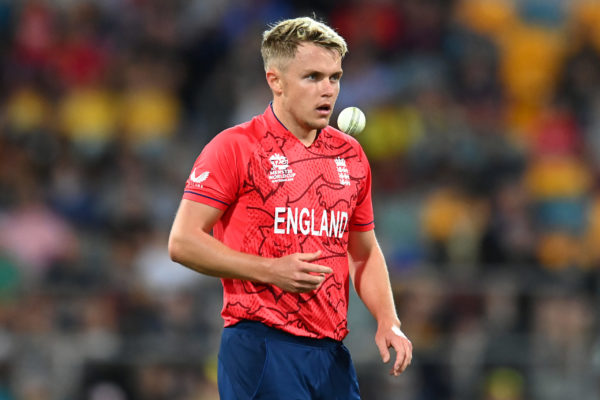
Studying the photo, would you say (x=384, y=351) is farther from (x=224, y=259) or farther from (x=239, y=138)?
(x=239, y=138)

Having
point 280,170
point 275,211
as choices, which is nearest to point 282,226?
point 275,211

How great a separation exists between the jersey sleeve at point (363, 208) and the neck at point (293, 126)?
1.07ft

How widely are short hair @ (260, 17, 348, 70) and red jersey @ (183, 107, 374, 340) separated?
1.12 feet

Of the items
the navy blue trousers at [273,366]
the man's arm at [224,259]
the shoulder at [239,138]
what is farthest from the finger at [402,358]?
the shoulder at [239,138]

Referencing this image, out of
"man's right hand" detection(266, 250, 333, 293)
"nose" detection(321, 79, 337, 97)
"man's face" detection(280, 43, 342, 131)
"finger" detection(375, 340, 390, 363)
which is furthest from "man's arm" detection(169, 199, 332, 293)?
"nose" detection(321, 79, 337, 97)

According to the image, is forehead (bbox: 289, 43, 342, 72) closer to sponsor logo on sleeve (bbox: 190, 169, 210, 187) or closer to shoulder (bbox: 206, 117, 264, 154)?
shoulder (bbox: 206, 117, 264, 154)

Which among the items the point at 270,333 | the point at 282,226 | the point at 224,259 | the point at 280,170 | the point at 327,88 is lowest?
the point at 270,333

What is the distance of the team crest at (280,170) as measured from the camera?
445 cm

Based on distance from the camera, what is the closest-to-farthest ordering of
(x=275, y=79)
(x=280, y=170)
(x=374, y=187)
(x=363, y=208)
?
(x=280, y=170)
(x=275, y=79)
(x=363, y=208)
(x=374, y=187)

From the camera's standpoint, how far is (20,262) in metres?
10.5

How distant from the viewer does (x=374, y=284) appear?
16.0 feet

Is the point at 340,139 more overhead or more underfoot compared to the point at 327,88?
more underfoot

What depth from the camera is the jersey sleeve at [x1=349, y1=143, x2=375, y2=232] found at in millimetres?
4828

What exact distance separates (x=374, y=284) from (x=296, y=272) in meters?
0.89
